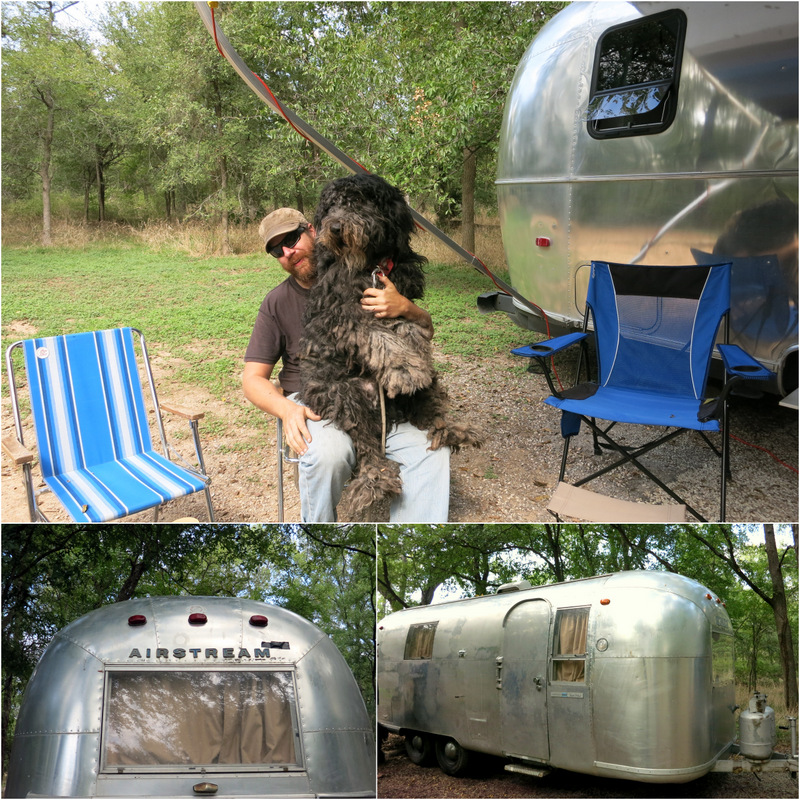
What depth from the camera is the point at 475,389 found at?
5961 millimetres

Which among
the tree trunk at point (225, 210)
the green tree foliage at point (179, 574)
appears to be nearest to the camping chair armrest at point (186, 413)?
the green tree foliage at point (179, 574)

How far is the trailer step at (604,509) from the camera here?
8.52ft

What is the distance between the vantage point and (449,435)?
2.87 m

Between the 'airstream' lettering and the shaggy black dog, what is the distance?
623 mm

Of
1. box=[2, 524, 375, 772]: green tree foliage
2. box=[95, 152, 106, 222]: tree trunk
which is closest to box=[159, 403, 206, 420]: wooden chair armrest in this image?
box=[2, 524, 375, 772]: green tree foliage

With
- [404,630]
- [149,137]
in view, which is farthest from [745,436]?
[149,137]

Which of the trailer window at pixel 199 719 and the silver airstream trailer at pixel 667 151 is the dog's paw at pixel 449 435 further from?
the silver airstream trailer at pixel 667 151

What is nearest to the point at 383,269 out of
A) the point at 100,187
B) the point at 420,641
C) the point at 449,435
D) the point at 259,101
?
the point at 449,435

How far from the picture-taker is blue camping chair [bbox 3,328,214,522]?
3.35 metres

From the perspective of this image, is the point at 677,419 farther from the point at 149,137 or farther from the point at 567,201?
the point at 149,137

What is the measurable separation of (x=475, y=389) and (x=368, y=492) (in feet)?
11.2

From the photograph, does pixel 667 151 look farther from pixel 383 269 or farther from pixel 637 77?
pixel 383 269

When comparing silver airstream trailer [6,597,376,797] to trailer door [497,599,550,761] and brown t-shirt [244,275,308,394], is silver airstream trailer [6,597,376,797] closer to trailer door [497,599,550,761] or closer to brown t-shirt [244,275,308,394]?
trailer door [497,599,550,761]

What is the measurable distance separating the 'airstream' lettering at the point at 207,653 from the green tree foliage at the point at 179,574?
239mm
